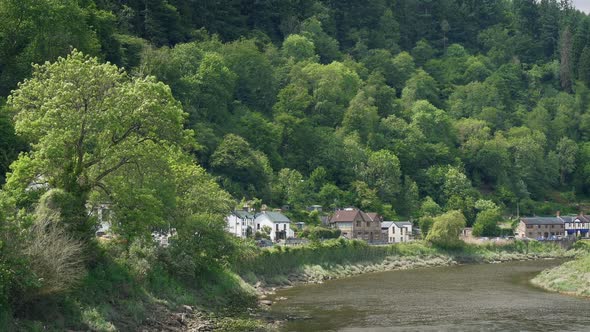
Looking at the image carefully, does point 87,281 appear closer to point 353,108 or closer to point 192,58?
point 192,58

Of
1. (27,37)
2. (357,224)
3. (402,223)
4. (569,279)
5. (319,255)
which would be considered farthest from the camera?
(402,223)

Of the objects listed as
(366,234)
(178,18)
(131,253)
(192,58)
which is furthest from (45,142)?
(178,18)

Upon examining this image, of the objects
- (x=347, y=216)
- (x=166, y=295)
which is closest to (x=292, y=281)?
(x=166, y=295)

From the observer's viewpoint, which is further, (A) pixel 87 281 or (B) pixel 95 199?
(B) pixel 95 199

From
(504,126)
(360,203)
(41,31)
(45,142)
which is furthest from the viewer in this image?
(504,126)

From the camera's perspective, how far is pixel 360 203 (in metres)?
121

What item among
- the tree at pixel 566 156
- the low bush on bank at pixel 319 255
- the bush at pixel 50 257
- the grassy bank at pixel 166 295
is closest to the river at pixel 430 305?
the grassy bank at pixel 166 295

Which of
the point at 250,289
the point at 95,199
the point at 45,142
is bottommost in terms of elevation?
the point at 250,289

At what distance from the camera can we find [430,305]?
57.7 m

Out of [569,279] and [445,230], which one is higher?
[445,230]

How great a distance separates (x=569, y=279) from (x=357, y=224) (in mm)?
43733

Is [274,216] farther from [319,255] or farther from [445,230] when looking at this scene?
[445,230]

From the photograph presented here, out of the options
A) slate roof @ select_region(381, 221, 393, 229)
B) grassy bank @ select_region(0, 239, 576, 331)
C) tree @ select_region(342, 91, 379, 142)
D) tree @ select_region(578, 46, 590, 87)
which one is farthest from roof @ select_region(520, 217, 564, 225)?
tree @ select_region(578, 46, 590, 87)

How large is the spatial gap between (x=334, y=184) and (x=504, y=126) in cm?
6813
